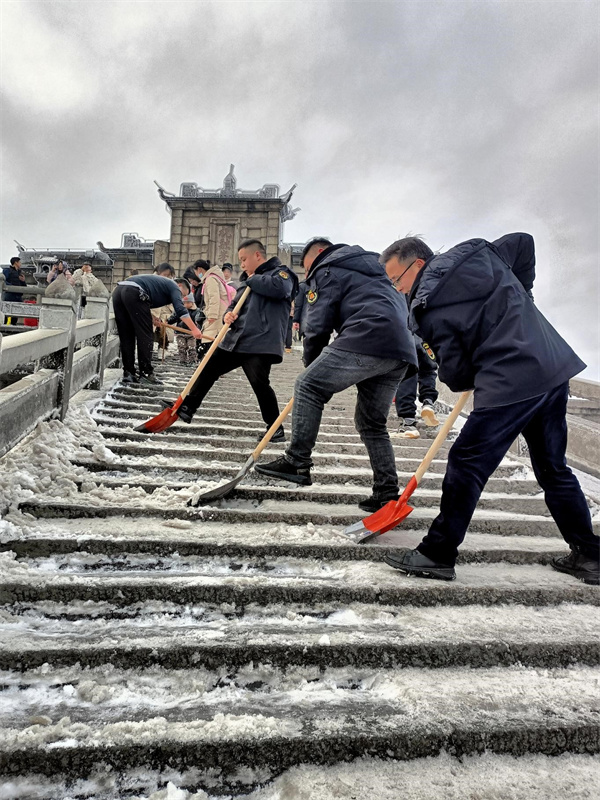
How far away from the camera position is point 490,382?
2.30 metres

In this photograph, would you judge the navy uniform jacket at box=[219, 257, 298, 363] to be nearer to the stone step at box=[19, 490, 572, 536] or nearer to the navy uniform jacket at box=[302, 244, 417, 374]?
the navy uniform jacket at box=[302, 244, 417, 374]

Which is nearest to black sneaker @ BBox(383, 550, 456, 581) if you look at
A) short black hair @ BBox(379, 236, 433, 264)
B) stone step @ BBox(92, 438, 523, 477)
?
short black hair @ BBox(379, 236, 433, 264)

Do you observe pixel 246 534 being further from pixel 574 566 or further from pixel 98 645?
pixel 574 566

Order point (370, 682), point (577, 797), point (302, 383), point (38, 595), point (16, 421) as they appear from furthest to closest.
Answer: point (302, 383)
point (16, 421)
point (38, 595)
point (370, 682)
point (577, 797)

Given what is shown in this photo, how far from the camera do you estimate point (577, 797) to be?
1.33 metres

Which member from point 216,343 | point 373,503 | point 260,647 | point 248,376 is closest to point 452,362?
point 373,503

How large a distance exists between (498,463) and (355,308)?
1.49 meters

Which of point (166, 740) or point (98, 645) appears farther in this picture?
point (98, 645)

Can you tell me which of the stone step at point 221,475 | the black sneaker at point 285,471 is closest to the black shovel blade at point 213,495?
the black sneaker at point 285,471

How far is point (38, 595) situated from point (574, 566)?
2.65m

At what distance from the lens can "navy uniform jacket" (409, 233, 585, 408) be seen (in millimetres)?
2275

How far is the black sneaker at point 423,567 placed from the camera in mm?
2377

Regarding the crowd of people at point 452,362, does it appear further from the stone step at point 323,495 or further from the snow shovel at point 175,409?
the snow shovel at point 175,409

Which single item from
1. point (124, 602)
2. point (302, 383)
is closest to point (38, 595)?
point (124, 602)
